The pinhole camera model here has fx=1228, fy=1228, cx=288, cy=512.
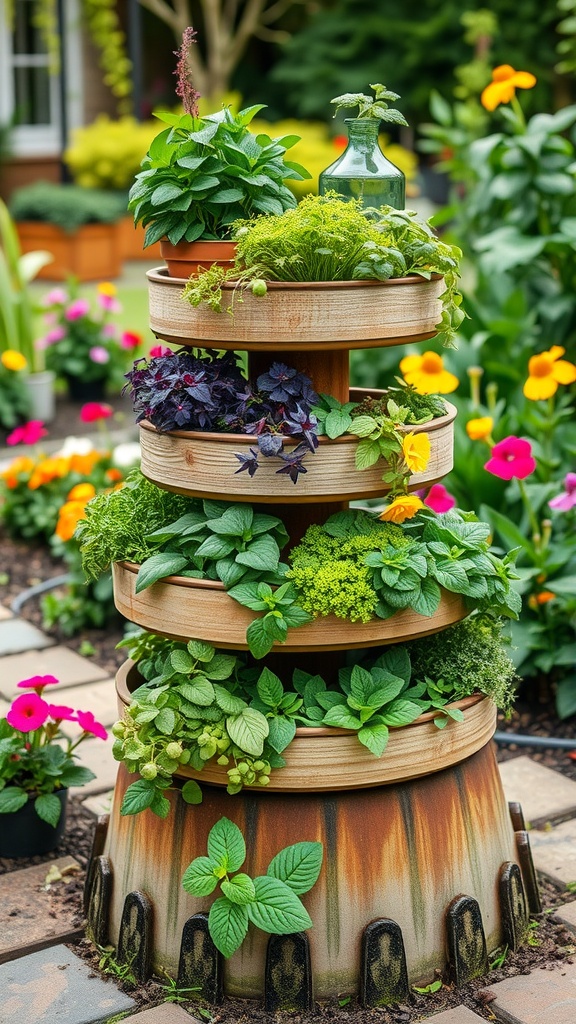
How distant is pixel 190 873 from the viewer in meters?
2.23

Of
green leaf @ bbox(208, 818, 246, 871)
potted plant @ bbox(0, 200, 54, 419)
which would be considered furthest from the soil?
potted plant @ bbox(0, 200, 54, 419)

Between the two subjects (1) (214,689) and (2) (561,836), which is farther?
(2) (561,836)

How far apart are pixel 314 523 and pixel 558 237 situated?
264cm

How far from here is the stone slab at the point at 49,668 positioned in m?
4.03

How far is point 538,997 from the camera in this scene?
92.2 inches

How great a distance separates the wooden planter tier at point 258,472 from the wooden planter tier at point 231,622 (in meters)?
0.18

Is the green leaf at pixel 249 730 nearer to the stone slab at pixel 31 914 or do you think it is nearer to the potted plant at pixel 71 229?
the stone slab at pixel 31 914

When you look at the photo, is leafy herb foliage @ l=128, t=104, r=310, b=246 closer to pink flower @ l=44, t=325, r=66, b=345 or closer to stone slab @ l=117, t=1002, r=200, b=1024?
stone slab @ l=117, t=1002, r=200, b=1024

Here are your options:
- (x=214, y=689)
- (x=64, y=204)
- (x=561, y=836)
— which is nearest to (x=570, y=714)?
(x=561, y=836)

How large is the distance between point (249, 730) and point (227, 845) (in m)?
Answer: 0.23

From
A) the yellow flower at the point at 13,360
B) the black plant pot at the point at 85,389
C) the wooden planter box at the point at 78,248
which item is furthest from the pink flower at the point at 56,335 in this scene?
the wooden planter box at the point at 78,248

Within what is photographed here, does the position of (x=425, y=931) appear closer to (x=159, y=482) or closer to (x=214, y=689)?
(x=214, y=689)

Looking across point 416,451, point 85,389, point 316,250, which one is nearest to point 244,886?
point 416,451

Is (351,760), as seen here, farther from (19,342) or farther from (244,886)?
(19,342)
